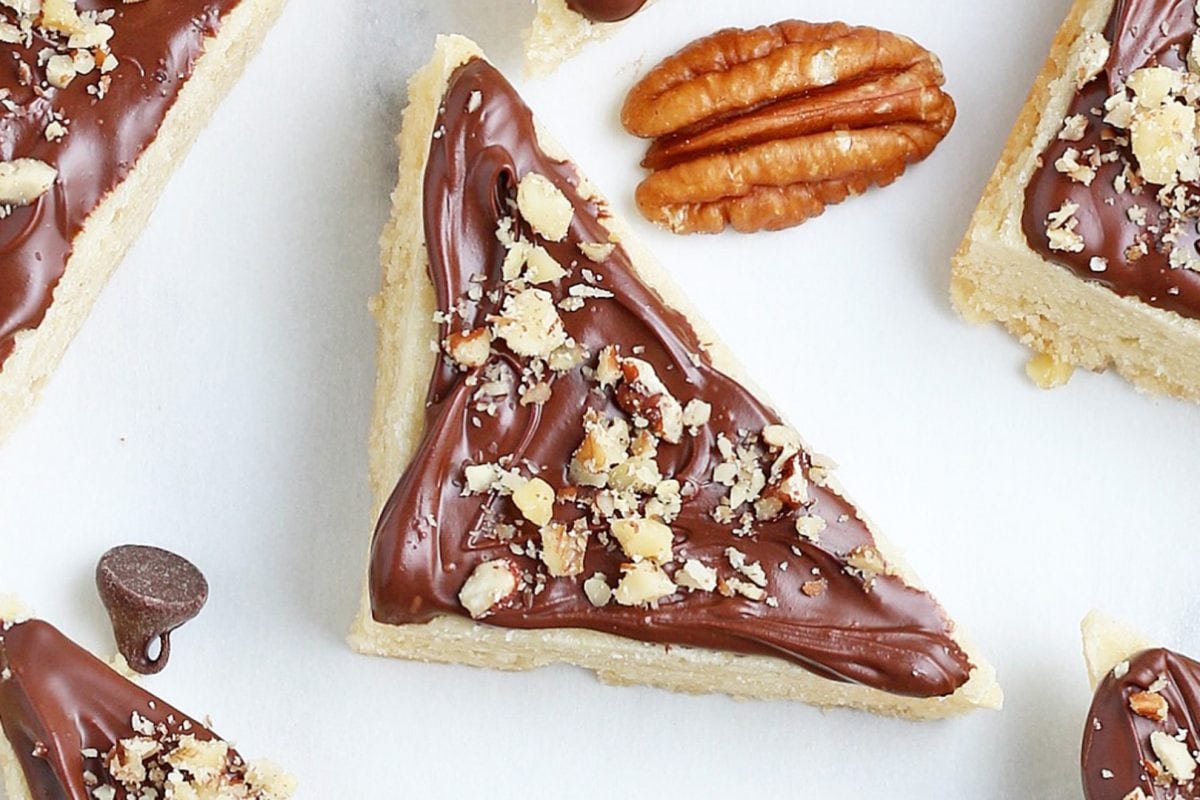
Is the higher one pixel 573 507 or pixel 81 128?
pixel 81 128

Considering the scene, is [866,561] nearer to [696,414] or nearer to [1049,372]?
[696,414]

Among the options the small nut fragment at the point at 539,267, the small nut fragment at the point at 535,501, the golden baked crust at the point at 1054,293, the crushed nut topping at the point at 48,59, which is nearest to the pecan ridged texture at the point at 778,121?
the golden baked crust at the point at 1054,293

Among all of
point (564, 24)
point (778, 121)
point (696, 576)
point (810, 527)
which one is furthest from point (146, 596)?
point (778, 121)

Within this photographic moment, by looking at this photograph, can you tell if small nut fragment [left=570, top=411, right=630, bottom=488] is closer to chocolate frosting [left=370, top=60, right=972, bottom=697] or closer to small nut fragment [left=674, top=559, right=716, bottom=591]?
chocolate frosting [left=370, top=60, right=972, bottom=697]

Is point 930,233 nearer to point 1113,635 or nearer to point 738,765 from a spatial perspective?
point 1113,635

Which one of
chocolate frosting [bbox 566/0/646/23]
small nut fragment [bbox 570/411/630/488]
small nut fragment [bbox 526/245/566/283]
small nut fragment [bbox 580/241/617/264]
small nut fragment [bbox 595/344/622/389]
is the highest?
chocolate frosting [bbox 566/0/646/23]

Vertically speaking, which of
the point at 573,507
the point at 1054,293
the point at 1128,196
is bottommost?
the point at 573,507

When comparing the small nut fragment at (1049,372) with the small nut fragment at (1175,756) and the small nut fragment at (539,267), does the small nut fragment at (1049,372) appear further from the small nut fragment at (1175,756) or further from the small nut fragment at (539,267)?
the small nut fragment at (539,267)

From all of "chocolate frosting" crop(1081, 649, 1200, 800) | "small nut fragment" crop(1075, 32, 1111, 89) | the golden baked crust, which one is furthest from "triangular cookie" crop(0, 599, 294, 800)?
"small nut fragment" crop(1075, 32, 1111, 89)
